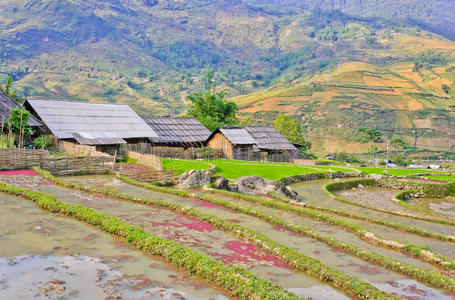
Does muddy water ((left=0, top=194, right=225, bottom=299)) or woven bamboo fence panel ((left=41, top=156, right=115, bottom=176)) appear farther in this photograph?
woven bamboo fence panel ((left=41, top=156, right=115, bottom=176))

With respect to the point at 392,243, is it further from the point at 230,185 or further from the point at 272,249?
the point at 230,185

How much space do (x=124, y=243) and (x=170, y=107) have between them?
154814 mm

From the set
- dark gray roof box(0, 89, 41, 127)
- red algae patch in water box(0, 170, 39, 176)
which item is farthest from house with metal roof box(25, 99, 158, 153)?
red algae patch in water box(0, 170, 39, 176)

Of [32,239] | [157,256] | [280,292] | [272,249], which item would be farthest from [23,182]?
[280,292]

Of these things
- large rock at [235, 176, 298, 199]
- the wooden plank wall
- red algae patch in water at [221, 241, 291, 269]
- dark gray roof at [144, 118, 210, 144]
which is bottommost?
red algae patch in water at [221, 241, 291, 269]

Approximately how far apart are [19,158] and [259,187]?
14.7 m

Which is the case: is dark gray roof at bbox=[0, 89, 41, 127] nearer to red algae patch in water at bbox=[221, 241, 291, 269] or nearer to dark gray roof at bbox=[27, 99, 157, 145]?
dark gray roof at bbox=[27, 99, 157, 145]

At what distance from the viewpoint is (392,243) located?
14992 mm

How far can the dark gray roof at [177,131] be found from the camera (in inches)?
1871

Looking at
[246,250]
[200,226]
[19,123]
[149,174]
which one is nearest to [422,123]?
[19,123]

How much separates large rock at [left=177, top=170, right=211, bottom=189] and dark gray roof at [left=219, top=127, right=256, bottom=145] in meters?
19.2

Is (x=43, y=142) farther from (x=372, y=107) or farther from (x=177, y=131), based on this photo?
(x=372, y=107)

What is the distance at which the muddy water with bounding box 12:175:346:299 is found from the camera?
11242 millimetres

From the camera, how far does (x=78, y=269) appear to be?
11.0 meters
